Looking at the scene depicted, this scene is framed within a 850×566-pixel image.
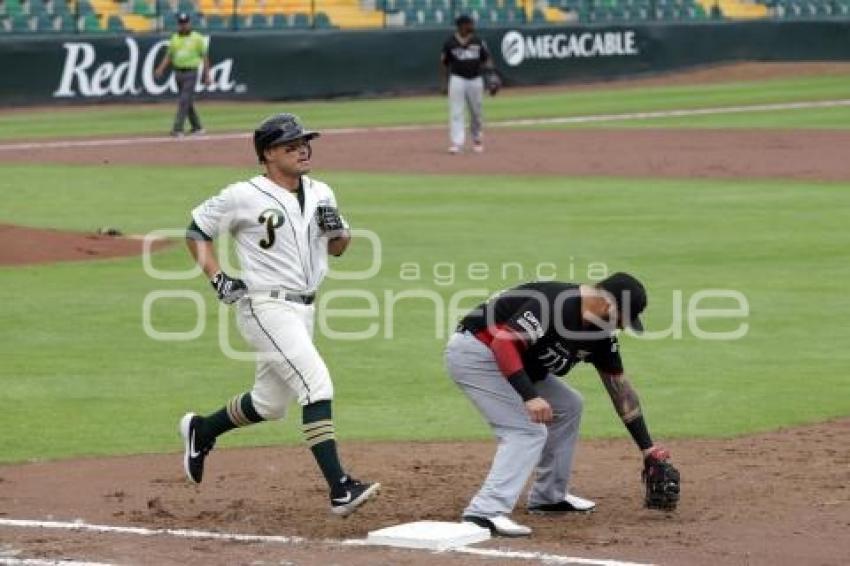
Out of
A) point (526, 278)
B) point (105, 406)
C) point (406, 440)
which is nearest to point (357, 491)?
point (406, 440)

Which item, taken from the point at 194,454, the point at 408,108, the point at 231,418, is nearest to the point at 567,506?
the point at 231,418

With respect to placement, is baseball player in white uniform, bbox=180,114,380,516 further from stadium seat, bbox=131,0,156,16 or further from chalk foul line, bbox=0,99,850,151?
stadium seat, bbox=131,0,156,16

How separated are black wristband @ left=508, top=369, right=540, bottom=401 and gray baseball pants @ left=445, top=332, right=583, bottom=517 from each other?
26 cm

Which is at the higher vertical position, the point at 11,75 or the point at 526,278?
the point at 11,75

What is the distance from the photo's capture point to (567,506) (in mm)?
8922

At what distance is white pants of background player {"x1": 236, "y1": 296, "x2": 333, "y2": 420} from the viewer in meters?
8.68

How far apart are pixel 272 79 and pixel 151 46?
3.03 metres

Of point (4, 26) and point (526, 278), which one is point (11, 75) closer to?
point (4, 26)

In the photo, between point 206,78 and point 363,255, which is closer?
point 363,255

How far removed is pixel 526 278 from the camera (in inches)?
664

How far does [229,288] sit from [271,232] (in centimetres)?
34

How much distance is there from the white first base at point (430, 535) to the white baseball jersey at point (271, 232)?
1.34 meters

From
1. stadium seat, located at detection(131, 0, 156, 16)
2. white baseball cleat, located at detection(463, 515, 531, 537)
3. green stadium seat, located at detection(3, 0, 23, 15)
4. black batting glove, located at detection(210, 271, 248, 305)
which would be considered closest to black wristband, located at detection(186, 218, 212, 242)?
black batting glove, located at detection(210, 271, 248, 305)

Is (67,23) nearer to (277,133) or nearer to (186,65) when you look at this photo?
(186,65)
